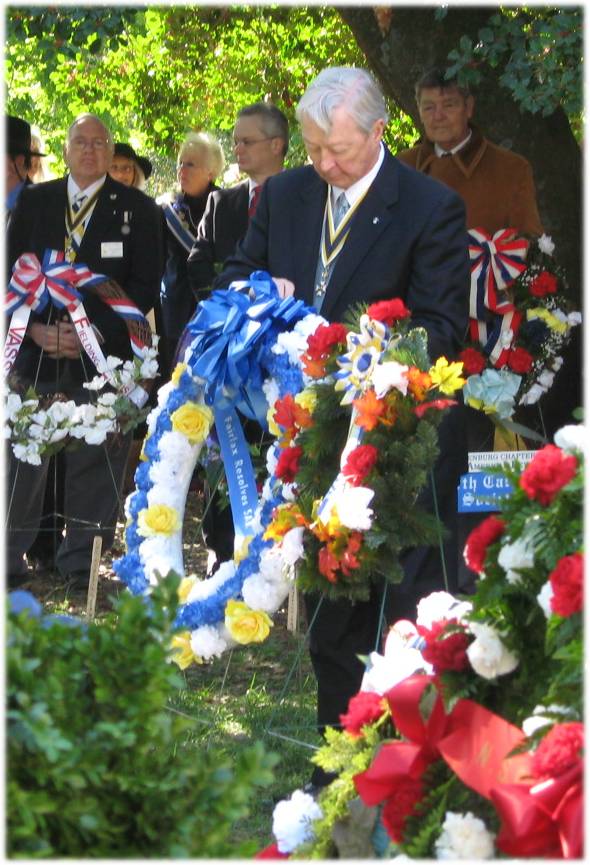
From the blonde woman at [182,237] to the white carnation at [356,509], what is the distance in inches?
193

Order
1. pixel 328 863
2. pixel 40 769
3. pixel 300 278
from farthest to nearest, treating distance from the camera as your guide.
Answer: pixel 300 278 < pixel 328 863 < pixel 40 769

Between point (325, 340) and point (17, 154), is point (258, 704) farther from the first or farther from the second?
point (17, 154)

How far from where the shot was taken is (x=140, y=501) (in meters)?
4.80

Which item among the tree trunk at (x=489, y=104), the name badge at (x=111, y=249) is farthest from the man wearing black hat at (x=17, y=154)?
the tree trunk at (x=489, y=104)

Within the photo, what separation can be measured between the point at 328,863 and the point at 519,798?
603 millimetres

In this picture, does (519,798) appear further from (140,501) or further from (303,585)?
(140,501)

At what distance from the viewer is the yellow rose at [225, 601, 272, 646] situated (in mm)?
4254

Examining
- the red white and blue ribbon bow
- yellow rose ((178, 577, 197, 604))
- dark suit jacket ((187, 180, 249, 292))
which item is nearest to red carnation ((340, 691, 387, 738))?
yellow rose ((178, 577, 197, 604))

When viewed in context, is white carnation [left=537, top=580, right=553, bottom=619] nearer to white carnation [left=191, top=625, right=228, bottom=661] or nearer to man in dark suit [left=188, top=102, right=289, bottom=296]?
white carnation [left=191, top=625, right=228, bottom=661]

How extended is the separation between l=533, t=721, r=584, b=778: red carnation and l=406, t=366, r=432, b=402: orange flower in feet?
5.28

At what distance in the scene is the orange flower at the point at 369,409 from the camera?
3.89 meters

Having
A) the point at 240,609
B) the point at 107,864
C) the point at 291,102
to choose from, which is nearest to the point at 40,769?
the point at 107,864

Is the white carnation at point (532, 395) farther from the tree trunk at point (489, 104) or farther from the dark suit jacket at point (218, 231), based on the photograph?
the dark suit jacket at point (218, 231)

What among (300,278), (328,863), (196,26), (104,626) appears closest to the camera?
(104,626)
